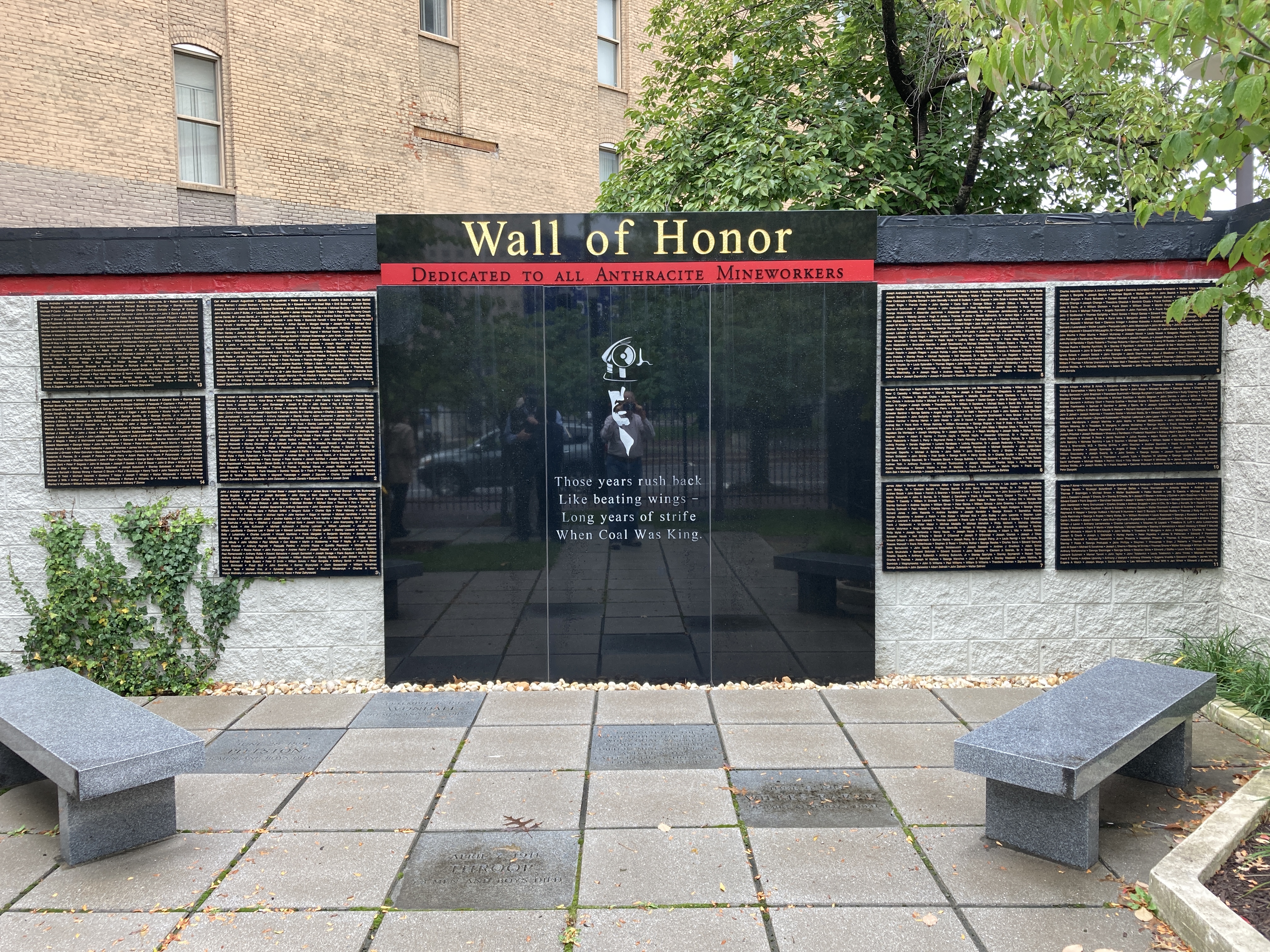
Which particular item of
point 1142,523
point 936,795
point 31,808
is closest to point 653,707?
point 936,795

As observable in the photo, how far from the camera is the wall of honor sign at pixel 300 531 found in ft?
20.7

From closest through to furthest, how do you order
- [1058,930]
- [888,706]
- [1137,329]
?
[1058,930] < [888,706] < [1137,329]

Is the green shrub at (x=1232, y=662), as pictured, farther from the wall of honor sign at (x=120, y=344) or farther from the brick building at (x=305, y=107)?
the brick building at (x=305, y=107)

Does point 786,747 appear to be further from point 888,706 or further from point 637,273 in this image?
point 637,273

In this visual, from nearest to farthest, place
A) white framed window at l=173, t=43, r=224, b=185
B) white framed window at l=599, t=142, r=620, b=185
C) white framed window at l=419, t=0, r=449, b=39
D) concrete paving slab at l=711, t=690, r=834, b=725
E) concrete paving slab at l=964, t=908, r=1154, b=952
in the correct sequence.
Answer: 1. concrete paving slab at l=964, t=908, r=1154, b=952
2. concrete paving slab at l=711, t=690, r=834, b=725
3. white framed window at l=173, t=43, r=224, b=185
4. white framed window at l=419, t=0, r=449, b=39
5. white framed window at l=599, t=142, r=620, b=185

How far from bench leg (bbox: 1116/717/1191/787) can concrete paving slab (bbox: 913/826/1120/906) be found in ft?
3.20

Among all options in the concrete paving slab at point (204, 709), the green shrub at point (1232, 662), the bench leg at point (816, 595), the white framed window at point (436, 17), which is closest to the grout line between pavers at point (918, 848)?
the bench leg at point (816, 595)

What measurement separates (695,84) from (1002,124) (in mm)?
4168

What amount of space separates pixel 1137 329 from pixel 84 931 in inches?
262

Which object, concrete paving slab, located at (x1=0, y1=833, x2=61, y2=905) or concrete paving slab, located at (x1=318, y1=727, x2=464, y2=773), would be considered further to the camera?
concrete paving slab, located at (x1=318, y1=727, x2=464, y2=773)

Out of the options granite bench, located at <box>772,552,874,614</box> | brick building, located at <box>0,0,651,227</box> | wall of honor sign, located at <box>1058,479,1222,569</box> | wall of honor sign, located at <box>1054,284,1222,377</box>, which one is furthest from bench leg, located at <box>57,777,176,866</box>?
brick building, located at <box>0,0,651,227</box>

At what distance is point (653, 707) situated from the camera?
19.3 ft

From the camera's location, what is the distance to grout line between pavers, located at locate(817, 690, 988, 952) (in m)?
3.30

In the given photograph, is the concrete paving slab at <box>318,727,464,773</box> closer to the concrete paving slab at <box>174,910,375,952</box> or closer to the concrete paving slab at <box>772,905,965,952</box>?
the concrete paving slab at <box>174,910,375,952</box>
